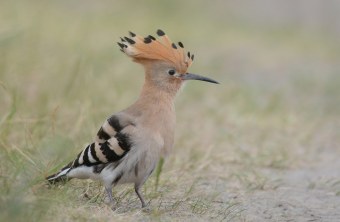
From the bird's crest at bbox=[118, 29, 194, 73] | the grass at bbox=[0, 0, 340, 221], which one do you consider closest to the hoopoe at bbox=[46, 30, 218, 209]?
the bird's crest at bbox=[118, 29, 194, 73]

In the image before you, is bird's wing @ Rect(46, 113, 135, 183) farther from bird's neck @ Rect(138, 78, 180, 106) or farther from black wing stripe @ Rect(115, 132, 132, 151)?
bird's neck @ Rect(138, 78, 180, 106)

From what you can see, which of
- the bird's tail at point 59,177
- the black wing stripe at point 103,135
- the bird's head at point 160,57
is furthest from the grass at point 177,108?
the bird's head at point 160,57

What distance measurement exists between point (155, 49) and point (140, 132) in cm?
44

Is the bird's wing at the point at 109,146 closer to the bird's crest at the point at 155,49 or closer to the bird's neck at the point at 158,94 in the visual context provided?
the bird's neck at the point at 158,94

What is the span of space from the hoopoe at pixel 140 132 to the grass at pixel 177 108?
0.10m

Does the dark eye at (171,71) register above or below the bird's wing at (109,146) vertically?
above

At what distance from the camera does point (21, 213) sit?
2.68m

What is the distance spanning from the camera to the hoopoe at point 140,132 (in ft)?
11.1

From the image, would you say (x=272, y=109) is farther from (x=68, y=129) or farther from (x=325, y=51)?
(x=325, y=51)

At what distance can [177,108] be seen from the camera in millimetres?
6195

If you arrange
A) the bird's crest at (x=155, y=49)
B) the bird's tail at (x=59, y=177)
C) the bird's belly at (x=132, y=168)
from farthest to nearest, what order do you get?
the bird's crest at (x=155, y=49)
the bird's tail at (x=59, y=177)
the bird's belly at (x=132, y=168)

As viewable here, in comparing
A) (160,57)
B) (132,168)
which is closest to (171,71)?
(160,57)

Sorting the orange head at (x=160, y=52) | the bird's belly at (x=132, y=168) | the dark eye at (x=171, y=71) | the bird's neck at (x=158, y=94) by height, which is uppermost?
the orange head at (x=160, y=52)

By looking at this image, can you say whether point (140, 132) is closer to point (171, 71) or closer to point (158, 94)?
point (158, 94)
